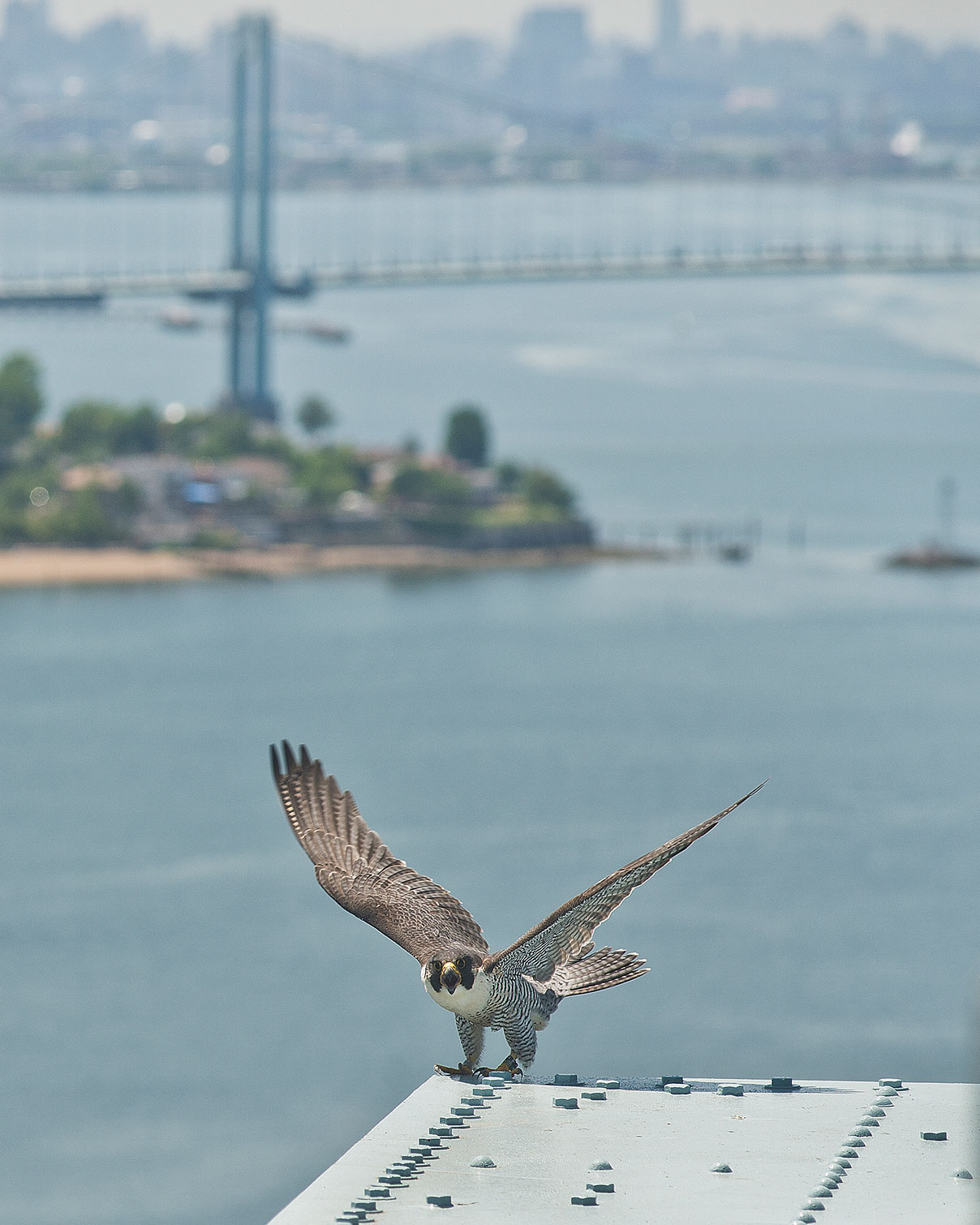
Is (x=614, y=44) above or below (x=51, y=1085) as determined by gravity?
above

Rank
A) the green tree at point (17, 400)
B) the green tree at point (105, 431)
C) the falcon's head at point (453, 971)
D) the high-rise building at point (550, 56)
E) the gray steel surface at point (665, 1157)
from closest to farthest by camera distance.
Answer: the gray steel surface at point (665, 1157) < the falcon's head at point (453, 971) < the green tree at point (105, 431) < the green tree at point (17, 400) < the high-rise building at point (550, 56)

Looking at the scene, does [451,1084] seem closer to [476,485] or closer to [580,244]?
[476,485]

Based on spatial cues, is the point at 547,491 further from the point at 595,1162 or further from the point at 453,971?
the point at 595,1162

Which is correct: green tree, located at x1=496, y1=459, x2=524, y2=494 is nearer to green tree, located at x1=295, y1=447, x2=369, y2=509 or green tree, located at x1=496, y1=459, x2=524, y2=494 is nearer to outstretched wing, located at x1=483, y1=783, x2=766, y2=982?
green tree, located at x1=295, y1=447, x2=369, y2=509

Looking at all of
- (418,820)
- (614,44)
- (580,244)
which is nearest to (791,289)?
(580,244)

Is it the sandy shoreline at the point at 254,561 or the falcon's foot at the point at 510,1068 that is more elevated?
the falcon's foot at the point at 510,1068

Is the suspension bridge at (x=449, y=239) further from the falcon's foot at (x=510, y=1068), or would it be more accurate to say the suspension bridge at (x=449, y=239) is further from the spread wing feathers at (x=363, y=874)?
the falcon's foot at (x=510, y=1068)

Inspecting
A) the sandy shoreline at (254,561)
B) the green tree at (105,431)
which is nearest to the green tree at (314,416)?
the green tree at (105,431)
